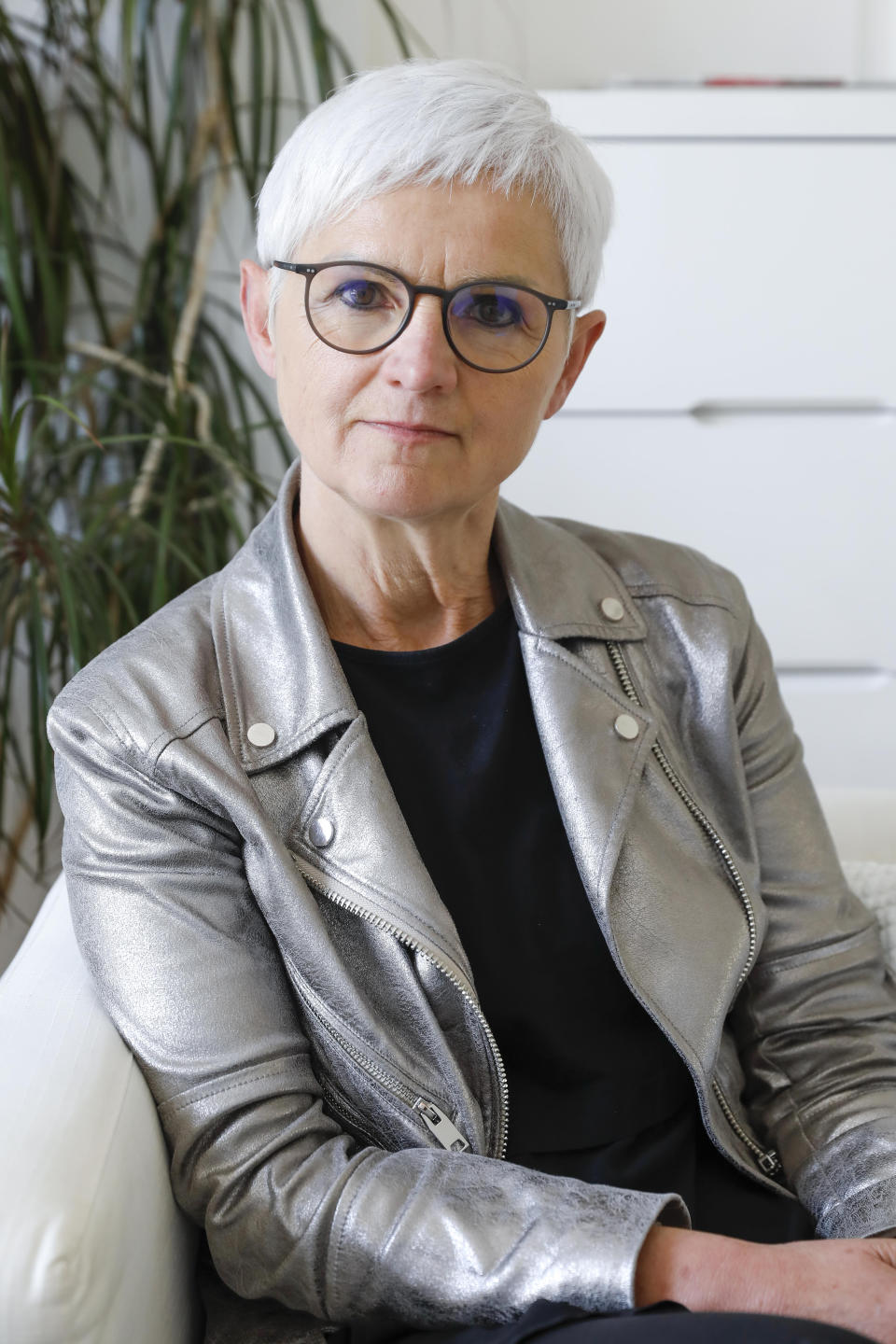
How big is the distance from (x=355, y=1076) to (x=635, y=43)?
231 cm

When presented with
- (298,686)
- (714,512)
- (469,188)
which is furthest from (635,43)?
(298,686)

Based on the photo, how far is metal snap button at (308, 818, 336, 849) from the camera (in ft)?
3.51

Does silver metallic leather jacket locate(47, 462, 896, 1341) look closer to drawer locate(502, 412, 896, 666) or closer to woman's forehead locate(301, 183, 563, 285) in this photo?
woman's forehead locate(301, 183, 563, 285)

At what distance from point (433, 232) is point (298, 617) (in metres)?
0.34

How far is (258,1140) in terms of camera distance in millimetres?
979

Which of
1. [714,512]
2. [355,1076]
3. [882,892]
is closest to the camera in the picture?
[355,1076]

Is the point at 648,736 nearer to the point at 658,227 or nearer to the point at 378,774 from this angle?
the point at 378,774

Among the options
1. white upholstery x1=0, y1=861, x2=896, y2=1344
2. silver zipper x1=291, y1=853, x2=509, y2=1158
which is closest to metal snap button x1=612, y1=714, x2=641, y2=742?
silver zipper x1=291, y1=853, x2=509, y2=1158

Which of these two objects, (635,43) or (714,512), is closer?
(714,512)

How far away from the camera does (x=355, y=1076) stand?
1.06 metres

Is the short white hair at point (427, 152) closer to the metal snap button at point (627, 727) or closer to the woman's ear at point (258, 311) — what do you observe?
the woman's ear at point (258, 311)

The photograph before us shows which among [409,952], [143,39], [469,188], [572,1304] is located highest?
[143,39]

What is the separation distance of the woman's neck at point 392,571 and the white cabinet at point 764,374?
1.06 metres

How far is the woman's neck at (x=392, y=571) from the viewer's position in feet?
3.87
